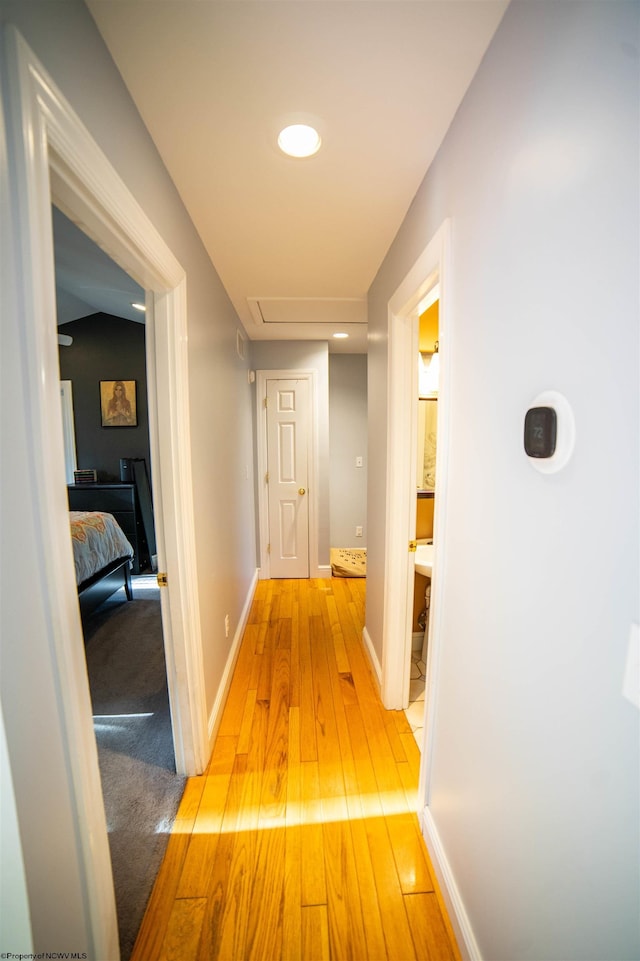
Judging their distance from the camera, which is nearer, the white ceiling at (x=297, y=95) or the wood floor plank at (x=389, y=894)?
the white ceiling at (x=297, y=95)

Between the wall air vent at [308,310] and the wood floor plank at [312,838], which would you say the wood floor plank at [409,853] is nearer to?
the wood floor plank at [312,838]

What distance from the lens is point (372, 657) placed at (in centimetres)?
222

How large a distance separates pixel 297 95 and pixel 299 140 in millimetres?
135

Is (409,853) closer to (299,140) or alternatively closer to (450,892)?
(450,892)

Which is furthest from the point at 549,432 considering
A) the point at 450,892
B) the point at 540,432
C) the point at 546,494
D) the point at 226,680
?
the point at 226,680

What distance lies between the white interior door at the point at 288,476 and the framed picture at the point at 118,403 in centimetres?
188

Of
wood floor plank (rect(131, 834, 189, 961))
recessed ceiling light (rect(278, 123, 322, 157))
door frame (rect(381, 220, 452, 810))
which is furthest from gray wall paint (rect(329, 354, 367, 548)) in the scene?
wood floor plank (rect(131, 834, 189, 961))

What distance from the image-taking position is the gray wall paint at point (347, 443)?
4.28 m

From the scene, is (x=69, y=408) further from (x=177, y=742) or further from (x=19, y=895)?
(x=19, y=895)

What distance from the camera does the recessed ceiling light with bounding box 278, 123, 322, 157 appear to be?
1.06 m

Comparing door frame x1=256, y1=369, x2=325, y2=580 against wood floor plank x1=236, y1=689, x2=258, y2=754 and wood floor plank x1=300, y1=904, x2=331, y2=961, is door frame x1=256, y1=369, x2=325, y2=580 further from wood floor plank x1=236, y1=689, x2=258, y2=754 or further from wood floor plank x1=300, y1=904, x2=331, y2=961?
wood floor plank x1=300, y1=904, x2=331, y2=961

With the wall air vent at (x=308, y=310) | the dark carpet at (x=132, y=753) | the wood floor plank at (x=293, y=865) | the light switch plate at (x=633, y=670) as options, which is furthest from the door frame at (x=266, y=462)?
the light switch plate at (x=633, y=670)

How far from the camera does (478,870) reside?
91cm

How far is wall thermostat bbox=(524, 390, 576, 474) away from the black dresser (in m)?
4.13
